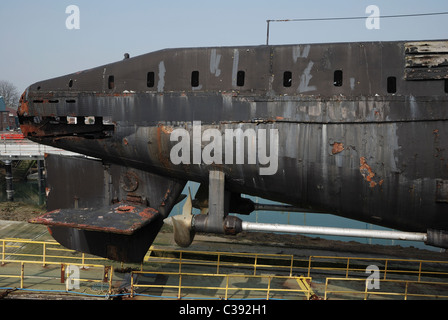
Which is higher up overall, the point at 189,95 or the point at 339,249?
the point at 189,95

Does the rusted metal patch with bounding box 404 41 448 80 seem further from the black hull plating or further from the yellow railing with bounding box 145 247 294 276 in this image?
the yellow railing with bounding box 145 247 294 276

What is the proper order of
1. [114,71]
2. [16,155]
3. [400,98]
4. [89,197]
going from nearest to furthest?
[400,98], [114,71], [89,197], [16,155]

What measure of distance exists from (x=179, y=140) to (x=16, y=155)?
25790 mm

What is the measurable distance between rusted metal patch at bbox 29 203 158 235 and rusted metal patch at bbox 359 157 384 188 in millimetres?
4818

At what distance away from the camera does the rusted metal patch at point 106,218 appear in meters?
7.45

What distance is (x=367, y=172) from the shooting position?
6.64 m

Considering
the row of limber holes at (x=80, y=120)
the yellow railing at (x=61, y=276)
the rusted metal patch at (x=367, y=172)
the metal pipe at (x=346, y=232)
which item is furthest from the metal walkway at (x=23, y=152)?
the rusted metal patch at (x=367, y=172)

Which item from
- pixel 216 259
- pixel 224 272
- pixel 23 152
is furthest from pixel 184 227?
pixel 23 152

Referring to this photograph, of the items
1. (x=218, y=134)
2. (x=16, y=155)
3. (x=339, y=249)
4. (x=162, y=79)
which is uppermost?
(x=162, y=79)

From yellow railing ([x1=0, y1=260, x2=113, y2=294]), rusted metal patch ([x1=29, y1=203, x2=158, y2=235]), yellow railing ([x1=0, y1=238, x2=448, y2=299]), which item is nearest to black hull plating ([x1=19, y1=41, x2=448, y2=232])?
rusted metal patch ([x1=29, y1=203, x2=158, y2=235])
